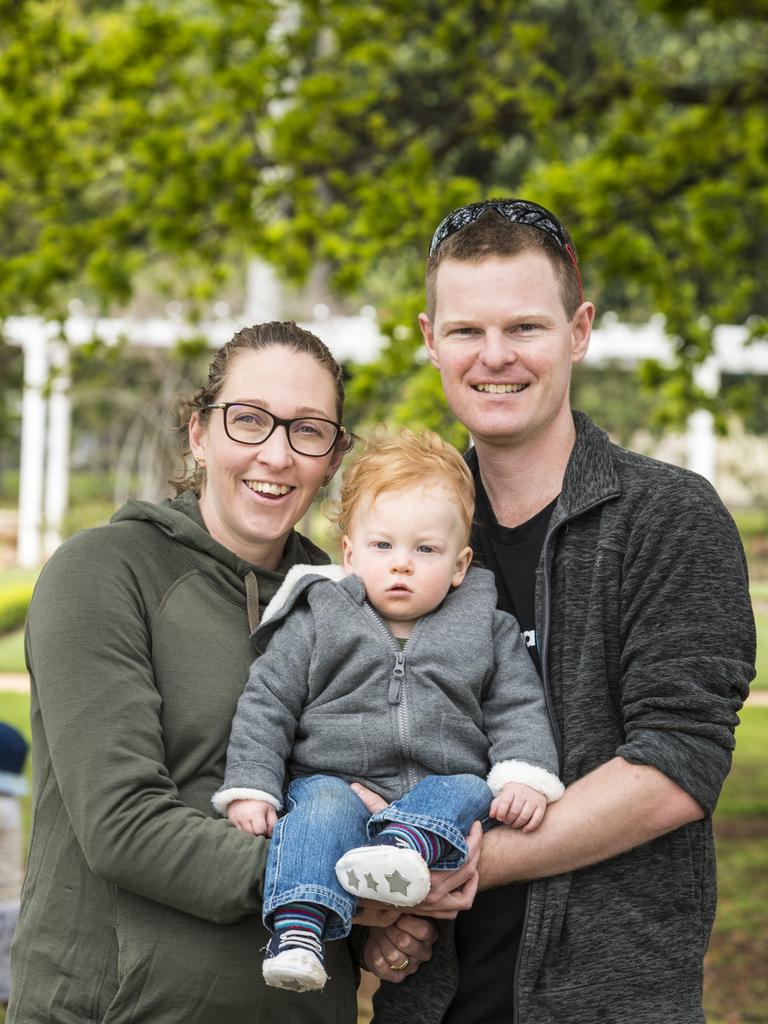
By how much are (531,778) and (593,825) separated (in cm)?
14

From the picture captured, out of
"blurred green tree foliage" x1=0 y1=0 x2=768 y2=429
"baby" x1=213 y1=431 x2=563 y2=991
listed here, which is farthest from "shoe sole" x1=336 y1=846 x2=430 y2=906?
"blurred green tree foliage" x1=0 y1=0 x2=768 y2=429

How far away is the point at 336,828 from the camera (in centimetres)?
226

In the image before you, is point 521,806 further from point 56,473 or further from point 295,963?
point 56,473

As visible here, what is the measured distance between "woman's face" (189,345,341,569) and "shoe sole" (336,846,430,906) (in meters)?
0.71

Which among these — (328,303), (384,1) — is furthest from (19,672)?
(384,1)

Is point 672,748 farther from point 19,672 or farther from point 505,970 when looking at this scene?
point 19,672

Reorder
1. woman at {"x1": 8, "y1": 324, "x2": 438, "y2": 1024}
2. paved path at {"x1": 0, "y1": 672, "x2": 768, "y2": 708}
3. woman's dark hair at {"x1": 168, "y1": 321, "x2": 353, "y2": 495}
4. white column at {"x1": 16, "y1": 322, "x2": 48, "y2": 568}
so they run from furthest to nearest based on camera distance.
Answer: white column at {"x1": 16, "y1": 322, "x2": 48, "y2": 568}, paved path at {"x1": 0, "y1": 672, "x2": 768, "y2": 708}, woman's dark hair at {"x1": 168, "y1": 321, "x2": 353, "y2": 495}, woman at {"x1": 8, "y1": 324, "x2": 438, "y2": 1024}

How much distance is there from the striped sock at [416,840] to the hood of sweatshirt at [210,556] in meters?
0.51

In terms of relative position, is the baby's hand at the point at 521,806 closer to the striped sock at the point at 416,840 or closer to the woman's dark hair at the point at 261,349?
the striped sock at the point at 416,840

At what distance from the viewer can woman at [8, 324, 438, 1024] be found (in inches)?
86.6

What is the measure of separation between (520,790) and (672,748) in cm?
28

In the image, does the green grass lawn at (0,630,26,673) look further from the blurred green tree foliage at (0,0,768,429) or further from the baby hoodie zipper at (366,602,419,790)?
the baby hoodie zipper at (366,602,419,790)

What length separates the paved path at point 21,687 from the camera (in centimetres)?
1652

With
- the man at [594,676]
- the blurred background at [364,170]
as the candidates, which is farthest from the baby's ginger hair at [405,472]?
the blurred background at [364,170]
